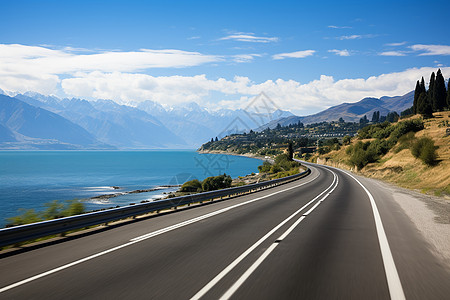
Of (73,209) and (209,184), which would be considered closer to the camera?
(73,209)

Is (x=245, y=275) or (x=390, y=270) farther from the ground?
(x=245, y=275)

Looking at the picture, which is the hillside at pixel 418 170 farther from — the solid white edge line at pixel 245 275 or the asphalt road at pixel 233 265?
the solid white edge line at pixel 245 275

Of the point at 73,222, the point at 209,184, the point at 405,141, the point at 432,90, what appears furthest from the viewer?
the point at 432,90

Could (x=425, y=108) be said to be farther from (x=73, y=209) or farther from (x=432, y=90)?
(x=73, y=209)

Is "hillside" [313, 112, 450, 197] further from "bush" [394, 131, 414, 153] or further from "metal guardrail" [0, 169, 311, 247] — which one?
"metal guardrail" [0, 169, 311, 247]

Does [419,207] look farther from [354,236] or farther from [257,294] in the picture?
[257,294]

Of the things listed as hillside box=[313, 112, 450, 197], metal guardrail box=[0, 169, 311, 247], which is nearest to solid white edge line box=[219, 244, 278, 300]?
metal guardrail box=[0, 169, 311, 247]

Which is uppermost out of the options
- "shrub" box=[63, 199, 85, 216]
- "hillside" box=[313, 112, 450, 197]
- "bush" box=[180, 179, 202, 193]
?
"shrub" box=[63, 199, 85, 216]

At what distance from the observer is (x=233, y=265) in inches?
267

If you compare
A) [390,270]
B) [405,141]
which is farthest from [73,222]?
[405,141]

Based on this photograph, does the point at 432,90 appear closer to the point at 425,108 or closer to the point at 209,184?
the point at 425,108

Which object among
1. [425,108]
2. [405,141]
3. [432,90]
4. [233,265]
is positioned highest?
[432,90]

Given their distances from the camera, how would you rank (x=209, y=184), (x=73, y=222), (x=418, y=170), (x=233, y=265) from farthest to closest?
(x=209, y=184), (x=418, y=170), (x=73, y=222), (x=233, y=265)

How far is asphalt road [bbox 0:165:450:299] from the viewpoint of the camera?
5402mm
